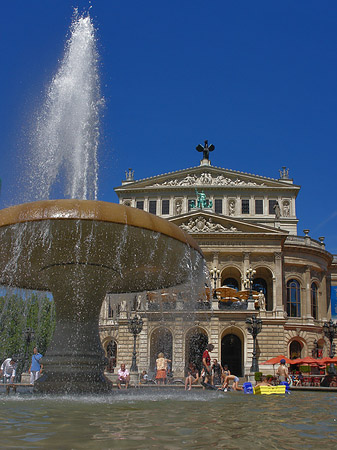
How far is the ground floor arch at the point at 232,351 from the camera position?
128 feet

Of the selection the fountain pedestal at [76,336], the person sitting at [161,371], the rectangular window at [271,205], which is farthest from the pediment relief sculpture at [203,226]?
the fountain pedestal at [76,336]

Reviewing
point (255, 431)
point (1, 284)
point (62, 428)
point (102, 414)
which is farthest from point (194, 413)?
point (1, 284)

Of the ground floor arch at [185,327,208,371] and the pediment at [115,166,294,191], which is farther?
the pediment at [115,166,294,191]

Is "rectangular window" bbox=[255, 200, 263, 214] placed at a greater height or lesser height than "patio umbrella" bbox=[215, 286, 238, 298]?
greater

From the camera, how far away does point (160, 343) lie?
37188 millimetres

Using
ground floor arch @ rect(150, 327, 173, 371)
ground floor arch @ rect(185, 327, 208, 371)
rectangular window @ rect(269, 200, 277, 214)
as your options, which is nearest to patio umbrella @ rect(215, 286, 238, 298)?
ground floor arch @ rect(185, 327, 208, 371)

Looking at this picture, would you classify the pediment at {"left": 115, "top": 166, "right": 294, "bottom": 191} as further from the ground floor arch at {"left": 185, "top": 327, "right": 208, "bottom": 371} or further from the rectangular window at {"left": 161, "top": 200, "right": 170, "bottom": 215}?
the ground floor arch at {"left": 185, "top": 327, "right": 208, "bottom": 371}

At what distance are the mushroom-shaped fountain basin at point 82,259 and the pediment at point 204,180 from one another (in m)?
42.8

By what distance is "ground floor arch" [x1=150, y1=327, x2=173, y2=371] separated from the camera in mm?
36491

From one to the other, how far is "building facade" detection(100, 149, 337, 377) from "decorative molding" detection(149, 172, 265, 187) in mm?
103

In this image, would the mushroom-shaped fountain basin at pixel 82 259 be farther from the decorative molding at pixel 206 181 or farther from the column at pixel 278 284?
the decorative molding at pixel 206 181

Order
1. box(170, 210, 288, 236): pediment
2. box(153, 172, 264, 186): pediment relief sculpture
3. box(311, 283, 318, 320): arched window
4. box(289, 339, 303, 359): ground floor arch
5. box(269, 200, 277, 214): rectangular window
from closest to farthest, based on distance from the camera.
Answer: box(170, 210, 288, 236): pediment
box(289, 339, 303, 359): ground floor arch
box(311, 283, 318, 320): arched window
box(269, 200, 277, 214): rectangular window
box(153, 172, 264, 186): pediment relief sculpture

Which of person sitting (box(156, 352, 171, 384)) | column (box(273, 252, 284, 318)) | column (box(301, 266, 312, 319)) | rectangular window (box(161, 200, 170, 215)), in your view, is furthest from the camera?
rectangular window (box(161, 200, 170, 215))

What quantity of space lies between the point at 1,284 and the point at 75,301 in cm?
218
